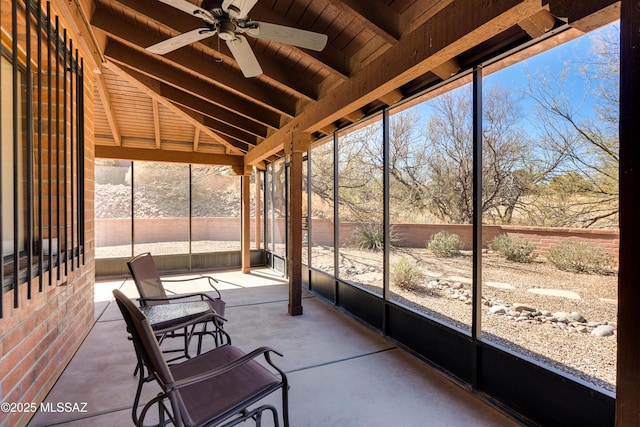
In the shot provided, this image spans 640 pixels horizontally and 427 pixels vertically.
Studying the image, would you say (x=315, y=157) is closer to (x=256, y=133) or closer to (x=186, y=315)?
(x=256, y=133)

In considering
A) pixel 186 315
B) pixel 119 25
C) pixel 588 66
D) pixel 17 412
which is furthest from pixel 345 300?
pixel 119 25

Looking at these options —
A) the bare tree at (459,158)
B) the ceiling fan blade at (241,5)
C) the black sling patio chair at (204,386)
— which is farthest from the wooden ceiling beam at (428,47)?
the black sling patio chair at (204,386)

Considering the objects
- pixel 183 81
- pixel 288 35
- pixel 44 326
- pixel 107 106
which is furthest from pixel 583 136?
pixel 107 106

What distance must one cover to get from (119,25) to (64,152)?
1.39 m

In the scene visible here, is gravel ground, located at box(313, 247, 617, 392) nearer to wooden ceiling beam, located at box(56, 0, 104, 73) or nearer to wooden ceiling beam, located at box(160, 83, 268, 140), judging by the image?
wooden ceiling beam, located at box(160, 83, 268, 140)

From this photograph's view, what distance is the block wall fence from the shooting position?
3057 mm

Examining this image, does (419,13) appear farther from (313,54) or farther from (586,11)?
(586,11)

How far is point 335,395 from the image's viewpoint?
7.88 ft

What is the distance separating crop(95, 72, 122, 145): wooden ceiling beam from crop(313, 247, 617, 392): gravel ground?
4.92 metres

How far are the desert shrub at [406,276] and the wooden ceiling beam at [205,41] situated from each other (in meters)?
2.97

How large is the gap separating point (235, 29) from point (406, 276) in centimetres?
413

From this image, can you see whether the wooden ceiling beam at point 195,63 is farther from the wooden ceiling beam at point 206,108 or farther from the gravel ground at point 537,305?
the gravel ground at point 537,305

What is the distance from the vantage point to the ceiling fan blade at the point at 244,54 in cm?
222

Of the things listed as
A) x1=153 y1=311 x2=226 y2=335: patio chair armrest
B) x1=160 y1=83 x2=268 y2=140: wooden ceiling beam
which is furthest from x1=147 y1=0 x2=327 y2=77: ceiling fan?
x1=160 y1=83 x2=268 y2=140: wooden ceiling beam
